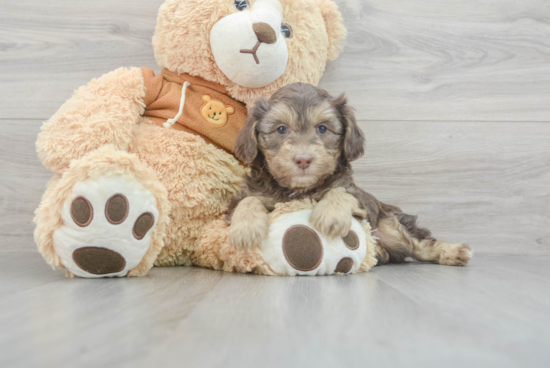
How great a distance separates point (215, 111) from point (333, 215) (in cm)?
81

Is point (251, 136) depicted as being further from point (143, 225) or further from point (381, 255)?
point (381, 255)

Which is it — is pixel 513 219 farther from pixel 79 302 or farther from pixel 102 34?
pixel 102 34

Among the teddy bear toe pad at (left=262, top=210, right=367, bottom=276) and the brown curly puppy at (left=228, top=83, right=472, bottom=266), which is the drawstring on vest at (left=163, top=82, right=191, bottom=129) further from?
the teddy bear toe pad at (left=262, top=210, right=367, bottom=276)

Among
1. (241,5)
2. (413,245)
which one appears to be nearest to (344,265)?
(413,245)

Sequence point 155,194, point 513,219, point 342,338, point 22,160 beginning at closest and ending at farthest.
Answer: point 342,338 → point 155,194 → point 22,160 → point 513,219

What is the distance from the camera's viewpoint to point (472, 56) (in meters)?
2.63

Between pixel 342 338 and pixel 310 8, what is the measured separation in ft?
5.57

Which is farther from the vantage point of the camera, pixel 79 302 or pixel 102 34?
pixel 102 34

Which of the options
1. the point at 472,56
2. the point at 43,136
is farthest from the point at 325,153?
the point at 472,56

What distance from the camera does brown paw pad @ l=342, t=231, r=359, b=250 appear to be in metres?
1.65

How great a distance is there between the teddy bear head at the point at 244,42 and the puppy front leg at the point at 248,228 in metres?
0.64

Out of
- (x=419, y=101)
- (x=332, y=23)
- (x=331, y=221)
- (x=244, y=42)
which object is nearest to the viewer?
(x=331, y=221)

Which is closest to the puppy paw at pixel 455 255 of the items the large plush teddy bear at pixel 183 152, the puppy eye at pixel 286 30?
the large plush teddy bear at pixel 183 152

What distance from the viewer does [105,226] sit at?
1.46 m
